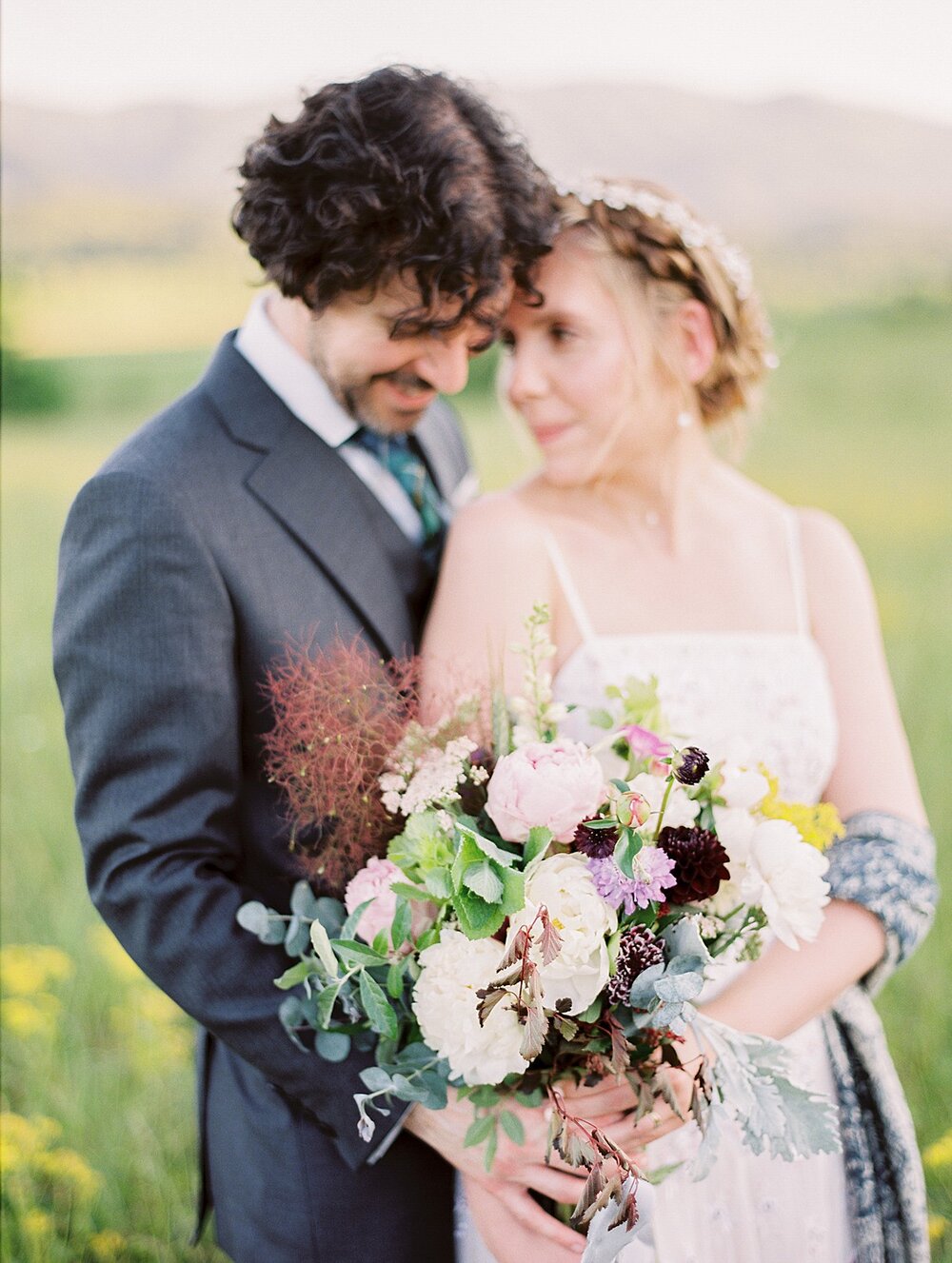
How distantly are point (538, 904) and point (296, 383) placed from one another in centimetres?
107

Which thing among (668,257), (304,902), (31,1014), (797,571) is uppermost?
(668,257)

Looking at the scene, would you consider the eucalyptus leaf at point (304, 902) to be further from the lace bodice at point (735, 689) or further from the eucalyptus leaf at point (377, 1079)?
the lace bodice at point (735, 689)

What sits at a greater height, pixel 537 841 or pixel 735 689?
pixel 537 841

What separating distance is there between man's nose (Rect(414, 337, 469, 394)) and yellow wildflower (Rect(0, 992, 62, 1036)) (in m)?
2.20

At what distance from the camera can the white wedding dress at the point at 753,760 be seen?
1.77m

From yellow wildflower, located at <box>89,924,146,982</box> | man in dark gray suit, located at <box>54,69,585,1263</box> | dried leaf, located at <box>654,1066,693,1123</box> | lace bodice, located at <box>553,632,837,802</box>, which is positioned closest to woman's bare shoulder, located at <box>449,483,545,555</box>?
man in dark gray suit, located at <box>54,69,585,1263</box>

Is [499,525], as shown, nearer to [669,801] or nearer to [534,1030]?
[669,801]

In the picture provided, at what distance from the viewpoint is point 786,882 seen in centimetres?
128

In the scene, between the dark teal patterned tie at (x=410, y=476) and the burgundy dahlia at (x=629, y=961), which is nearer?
the burgundy dahlia at (x=629, y=961)

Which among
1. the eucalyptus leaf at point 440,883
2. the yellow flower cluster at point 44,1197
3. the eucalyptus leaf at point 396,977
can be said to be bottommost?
the yellow flower cluster at point 44,1197

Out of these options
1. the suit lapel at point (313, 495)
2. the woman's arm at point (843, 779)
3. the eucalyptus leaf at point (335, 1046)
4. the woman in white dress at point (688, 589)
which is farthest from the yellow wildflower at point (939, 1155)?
the suit lapel at point (313, 495)

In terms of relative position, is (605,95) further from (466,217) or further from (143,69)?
(466,217)

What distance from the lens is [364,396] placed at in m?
1.86

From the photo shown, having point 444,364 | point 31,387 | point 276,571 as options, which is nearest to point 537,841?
point 276,571
